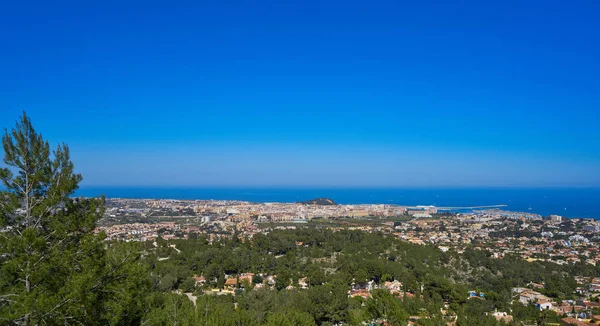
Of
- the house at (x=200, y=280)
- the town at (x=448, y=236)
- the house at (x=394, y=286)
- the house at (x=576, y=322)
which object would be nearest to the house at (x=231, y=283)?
the town at (x=448, y=236)

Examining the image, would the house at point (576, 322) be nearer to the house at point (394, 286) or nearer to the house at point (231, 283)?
the house at point (394, 286)

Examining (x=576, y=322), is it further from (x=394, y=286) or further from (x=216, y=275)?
(x=216, y=275)

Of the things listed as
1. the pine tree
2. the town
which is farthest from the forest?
the town

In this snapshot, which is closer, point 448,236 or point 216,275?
point 216,275

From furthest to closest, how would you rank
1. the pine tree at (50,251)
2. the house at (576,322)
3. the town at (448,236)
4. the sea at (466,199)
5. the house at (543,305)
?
the sea at (466,199) < the town at (448,236) < the house at (543,305) < the house at (576,322) < the pine tree at (50,251)

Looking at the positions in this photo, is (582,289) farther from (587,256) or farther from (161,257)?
(161,257)

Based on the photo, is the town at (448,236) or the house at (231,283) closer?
the town at (448,236)

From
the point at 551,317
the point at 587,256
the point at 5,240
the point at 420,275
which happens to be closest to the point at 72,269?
the point at 5,240

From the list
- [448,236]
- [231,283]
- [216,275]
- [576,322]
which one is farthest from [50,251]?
[448,236]

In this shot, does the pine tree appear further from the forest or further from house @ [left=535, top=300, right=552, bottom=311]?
house @ [left=535, top=300, right=552, bottom=311]
